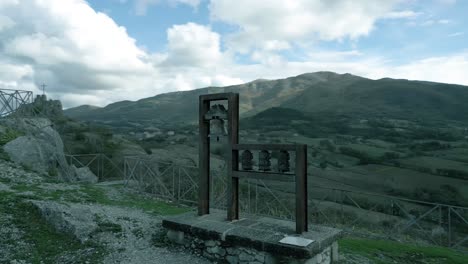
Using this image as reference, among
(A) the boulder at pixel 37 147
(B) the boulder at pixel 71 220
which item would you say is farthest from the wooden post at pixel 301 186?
(A) the boulder at pixel 37 147

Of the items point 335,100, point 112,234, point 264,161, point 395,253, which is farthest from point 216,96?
point 335,100

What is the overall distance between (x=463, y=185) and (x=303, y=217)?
32.2 metres

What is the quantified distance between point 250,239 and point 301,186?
1.45 meters

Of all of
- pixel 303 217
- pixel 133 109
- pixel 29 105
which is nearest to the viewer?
pixel 303 217

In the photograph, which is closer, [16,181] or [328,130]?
[16,181]

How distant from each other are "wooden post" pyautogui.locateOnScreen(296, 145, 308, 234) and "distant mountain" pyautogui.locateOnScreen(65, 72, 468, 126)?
127ft

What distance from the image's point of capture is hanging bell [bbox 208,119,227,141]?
26.6ft

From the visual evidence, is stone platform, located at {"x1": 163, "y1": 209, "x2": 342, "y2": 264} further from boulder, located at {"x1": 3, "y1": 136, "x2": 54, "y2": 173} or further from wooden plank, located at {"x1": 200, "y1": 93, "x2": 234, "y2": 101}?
boulder, located at {"x1": 3, "y1": 136, "x2": 54, "y2": 173}

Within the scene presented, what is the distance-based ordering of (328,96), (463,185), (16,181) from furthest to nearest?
(328,96)
(463,185)
(16,181)

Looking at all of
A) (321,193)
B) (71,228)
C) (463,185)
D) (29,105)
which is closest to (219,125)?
(71,228)

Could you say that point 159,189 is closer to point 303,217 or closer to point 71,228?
point 71,228

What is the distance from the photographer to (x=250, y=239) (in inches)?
256

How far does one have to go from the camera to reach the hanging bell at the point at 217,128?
8.11m

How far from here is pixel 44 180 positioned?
1462 centimetres
